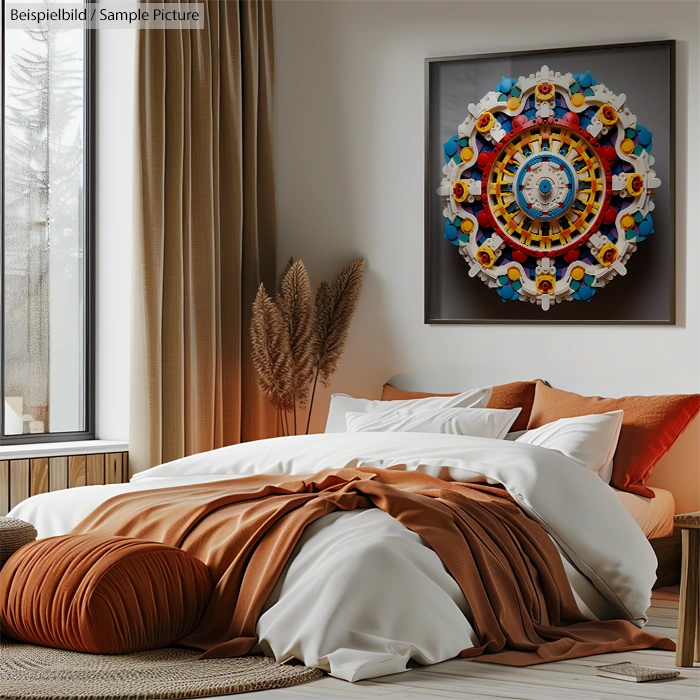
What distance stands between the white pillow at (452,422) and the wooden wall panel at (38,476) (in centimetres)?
126

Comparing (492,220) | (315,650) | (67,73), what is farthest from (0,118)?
(315,650)

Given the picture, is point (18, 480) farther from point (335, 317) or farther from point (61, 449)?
point (335, 317)

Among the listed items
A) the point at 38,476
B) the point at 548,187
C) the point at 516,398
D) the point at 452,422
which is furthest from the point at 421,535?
the point at 548,187

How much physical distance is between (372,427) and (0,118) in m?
2.05

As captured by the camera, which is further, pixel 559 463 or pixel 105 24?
pixel 105 24

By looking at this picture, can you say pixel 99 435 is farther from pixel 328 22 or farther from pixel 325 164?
pixel 328 22

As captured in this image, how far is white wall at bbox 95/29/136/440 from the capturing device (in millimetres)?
5137

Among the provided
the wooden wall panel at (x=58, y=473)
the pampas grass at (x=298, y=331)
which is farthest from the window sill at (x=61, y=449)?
→ the pampas grass at (x=298, y=331)

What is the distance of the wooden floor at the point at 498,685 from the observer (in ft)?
8.63

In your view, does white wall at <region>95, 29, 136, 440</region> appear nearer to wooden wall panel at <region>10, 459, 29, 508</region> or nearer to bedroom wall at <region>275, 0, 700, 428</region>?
wooden wall panel at <region>10, 459, 29, 508</region>

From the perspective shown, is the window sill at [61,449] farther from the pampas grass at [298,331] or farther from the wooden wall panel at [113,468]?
the pampas grass at [298,331]

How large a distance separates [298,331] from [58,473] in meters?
1.25

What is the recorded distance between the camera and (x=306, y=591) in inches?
115

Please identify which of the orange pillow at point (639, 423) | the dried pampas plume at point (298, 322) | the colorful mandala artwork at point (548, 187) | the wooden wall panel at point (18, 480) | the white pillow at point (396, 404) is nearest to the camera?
the orange pillow at point (639, 423)
